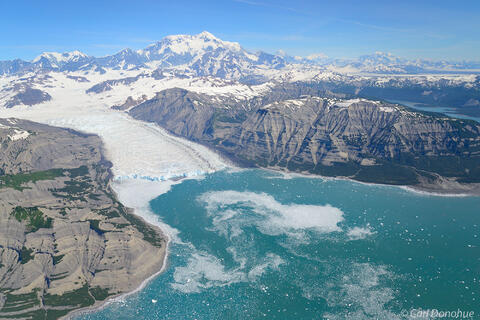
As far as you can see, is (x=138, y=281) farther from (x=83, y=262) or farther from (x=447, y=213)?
(x=447, y=213)

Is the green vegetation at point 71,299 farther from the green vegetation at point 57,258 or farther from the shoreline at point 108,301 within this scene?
the green vegetation at point 57,258

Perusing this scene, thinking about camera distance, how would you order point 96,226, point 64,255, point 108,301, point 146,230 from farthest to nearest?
point 146,230
point 96,226
point 64,255
point 108,301

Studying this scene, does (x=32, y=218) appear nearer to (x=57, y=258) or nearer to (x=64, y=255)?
(x=57, y=258)

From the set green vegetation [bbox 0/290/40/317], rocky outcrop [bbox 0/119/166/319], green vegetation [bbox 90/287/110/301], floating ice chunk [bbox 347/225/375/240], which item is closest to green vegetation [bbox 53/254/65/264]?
rocky outcrop [bbox 0/119/166/319]

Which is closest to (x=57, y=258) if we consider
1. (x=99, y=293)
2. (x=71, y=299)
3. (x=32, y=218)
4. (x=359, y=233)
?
(x=71, y=299)

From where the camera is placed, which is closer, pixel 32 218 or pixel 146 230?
pixel 32 218

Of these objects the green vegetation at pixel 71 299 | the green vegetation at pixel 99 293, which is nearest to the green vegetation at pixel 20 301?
the green vegetation at pixel 71 299
